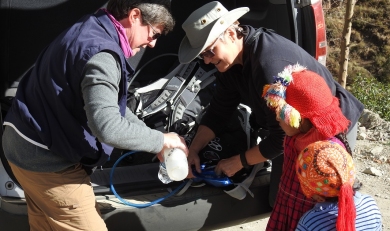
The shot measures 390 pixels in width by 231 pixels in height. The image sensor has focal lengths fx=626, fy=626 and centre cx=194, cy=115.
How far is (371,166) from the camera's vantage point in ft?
17.3

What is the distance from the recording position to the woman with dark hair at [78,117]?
7.79 feet

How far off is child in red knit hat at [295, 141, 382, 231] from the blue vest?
0.82 m

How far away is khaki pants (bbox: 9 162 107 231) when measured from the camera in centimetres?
268

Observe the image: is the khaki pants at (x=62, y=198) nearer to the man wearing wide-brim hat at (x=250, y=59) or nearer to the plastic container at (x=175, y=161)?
the plastic container at (x=175, y=161)

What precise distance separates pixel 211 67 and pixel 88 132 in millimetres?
1613

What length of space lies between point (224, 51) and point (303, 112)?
70 centimetres

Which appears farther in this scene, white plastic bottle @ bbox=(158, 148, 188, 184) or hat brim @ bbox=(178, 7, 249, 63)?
hat brim @ bbox=(178, 7, 249, 63)

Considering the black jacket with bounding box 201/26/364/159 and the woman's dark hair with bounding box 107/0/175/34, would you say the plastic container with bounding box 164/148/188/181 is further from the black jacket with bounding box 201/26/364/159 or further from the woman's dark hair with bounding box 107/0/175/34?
the woman's dark hair with bounding box 107/0/175/34

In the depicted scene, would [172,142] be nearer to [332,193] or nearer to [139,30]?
[139,30]

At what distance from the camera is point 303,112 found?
2.41 meters

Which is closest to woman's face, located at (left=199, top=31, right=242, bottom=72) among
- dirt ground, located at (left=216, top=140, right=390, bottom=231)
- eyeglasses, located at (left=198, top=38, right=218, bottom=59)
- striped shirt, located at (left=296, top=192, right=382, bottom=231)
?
eyeglasses, located at (left=198, top=38, right=218, bottom=59)

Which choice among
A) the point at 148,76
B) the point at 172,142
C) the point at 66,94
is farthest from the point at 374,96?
the point at 66,94

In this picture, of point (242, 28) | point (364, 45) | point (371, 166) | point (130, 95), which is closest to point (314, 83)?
point (242, 28)

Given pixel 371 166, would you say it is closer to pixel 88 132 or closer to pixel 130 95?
pixel 130 95
